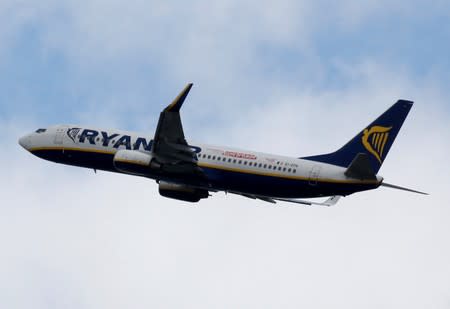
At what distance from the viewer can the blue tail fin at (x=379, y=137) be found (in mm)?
60344

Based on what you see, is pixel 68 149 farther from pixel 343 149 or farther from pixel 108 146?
pixel 343 149

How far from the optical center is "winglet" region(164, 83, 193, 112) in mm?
57562

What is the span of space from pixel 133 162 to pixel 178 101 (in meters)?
6.47

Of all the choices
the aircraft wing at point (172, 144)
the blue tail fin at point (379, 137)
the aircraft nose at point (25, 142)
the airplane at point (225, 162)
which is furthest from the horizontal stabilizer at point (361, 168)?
the aircraft nose at point (25, 142)

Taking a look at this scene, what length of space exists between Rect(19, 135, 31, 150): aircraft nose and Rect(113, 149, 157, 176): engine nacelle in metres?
10.3

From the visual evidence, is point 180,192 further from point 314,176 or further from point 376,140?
point 376,140

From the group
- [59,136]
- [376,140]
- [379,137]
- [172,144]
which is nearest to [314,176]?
[376,140]

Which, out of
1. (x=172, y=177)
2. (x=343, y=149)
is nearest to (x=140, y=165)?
(x=172, y=177)

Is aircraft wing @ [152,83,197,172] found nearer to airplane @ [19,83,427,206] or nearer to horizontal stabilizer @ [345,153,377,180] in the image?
airplane @ [19,83,427,206]

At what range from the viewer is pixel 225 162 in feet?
208

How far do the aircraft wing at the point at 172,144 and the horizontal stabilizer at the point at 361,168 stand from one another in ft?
33.6

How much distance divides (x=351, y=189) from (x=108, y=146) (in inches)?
666

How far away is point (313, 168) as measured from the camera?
6075 cm

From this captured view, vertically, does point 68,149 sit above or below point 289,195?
above
